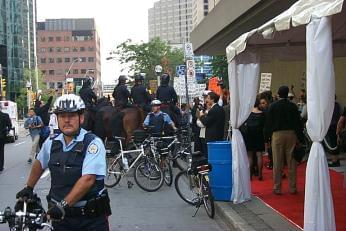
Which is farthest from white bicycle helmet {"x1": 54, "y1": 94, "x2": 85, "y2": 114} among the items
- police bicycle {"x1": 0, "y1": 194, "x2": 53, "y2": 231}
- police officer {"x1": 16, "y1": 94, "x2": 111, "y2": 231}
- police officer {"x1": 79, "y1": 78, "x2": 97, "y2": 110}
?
police officer {"x1": 79, "y1": 78, "x2": 97, "y2": 110}

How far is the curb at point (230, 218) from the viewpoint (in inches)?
309

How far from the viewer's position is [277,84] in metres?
25.0

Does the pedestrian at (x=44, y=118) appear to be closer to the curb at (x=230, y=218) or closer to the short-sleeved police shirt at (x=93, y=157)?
the curb at (x=230, y=218)

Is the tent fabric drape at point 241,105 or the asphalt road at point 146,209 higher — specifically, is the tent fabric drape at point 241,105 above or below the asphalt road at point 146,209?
above

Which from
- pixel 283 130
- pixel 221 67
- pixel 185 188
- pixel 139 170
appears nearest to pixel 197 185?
pixel 185 188

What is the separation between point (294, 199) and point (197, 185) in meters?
→ 1.73

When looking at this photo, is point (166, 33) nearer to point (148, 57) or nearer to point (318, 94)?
point (148, 57)

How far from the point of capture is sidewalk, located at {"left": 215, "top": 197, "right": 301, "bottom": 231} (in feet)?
25.5

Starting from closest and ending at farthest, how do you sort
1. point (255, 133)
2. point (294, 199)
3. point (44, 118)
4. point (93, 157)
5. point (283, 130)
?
point (93, 157)
point (294, 199)
point (283, 130)
point (255, 133)
point (44, 118)

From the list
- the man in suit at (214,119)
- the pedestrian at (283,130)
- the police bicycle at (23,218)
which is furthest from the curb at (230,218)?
the police bicycle at (23,218)

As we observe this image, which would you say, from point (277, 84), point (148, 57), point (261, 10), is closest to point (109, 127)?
point (261, 10)

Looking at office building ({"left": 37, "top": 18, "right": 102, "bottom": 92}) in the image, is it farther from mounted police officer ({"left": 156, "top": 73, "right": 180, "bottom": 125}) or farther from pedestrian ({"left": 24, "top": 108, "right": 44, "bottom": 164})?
mounted police officer ({"left": 156, "top": 73, "right": 180, "bottom": 125})

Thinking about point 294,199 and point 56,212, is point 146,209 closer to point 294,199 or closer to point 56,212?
point 294,199

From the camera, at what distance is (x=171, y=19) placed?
12750 centimetres
